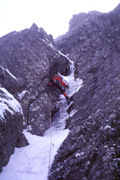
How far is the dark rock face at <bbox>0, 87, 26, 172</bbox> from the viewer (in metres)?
7.71

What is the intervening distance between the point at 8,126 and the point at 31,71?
8.89 m

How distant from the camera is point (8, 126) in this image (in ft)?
27.6

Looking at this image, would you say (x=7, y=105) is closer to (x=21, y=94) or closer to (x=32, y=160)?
(x=32, y=160)

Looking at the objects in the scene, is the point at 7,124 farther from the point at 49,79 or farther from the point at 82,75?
the point at 82,75

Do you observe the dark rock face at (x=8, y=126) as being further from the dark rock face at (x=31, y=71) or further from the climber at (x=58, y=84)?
the climber at (x=58, y=84)

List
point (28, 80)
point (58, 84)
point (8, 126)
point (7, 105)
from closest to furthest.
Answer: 1. point (8, 126)
2. point (7, 105)
3. point (28, 80)
4. point (58, 84)

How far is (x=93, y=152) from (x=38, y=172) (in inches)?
134

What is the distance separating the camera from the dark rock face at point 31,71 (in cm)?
1323

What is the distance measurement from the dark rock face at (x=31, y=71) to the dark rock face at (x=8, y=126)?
2.52 meters

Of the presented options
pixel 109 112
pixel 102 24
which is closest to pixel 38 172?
pixel 109 112

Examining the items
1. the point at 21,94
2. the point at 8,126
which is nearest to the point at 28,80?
the point at 21,94

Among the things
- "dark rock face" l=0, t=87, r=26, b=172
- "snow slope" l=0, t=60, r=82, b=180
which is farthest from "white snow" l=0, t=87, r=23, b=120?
→ "snow slope" l=0, t=60, r=82, b=180

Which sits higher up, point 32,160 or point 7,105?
point 7,105

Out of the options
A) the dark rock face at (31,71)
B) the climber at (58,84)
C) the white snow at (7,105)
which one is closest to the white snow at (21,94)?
the dark rock face at (31,71)
